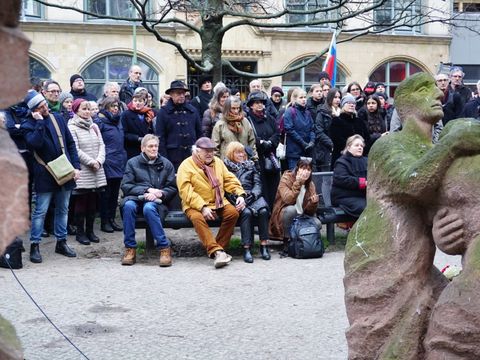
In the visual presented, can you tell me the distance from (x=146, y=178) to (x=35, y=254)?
1.54 metres

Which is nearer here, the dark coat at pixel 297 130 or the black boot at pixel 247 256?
the black boot at pixel 247 256

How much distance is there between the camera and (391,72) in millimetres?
28984

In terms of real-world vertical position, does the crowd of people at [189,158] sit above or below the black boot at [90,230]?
above

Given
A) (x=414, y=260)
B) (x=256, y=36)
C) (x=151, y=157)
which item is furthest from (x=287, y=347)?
(x=256, y=36)

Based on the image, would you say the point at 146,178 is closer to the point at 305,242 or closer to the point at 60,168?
the point at 60,168

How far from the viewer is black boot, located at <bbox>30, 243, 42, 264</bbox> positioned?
9008 mm

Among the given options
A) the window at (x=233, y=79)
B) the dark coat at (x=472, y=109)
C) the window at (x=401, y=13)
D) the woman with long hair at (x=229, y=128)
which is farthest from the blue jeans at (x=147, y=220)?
the window at (x=233, y=79)

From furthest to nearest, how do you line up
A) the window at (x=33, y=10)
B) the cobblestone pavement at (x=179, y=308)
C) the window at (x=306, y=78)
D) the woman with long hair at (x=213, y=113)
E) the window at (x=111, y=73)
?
the window at (x=306, y=78) → the window at (x=111, y=73) → the window at (x=33, y=10) → the woman with long hair at (x=213, y=113) → the cobblestone pavement at (x=179, y=308)

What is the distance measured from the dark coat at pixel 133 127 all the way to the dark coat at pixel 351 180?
262cm

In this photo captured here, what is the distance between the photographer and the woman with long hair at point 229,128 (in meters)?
10.2

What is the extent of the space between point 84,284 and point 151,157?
202cm

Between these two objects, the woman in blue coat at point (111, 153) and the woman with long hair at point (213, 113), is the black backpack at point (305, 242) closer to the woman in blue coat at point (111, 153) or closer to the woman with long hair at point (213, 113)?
the woman with long hair at point (213, 113)

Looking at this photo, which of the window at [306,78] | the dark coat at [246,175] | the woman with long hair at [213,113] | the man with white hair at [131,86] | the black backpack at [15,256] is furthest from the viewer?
the window at [306,78]

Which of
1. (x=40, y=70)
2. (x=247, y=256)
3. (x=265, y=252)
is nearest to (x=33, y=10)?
(x=40, y=70)
